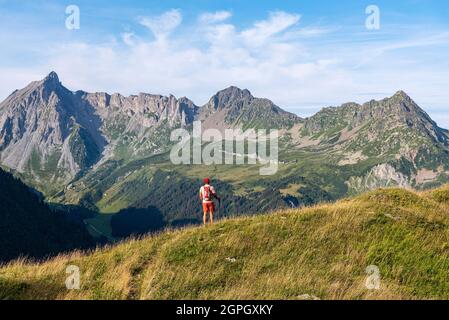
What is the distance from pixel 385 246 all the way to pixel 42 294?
14370 millimetres

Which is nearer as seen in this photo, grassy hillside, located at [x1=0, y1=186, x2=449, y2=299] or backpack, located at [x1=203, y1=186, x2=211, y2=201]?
grassy hillside, located at [x1=0, y1=186, x2=449, y2=299]

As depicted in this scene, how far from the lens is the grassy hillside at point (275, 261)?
1503 cm

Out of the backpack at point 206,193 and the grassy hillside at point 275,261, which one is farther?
the backpack at point 206,193

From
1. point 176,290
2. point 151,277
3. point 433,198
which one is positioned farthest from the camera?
point 433,198

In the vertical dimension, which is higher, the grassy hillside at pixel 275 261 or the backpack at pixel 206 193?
the backpack at pixel 206 193

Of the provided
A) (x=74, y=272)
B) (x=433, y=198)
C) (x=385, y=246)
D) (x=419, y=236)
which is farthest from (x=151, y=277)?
(x=433, y=198)

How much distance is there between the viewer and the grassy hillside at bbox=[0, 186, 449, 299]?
1503 centimetres

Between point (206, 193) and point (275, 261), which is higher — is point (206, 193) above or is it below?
above

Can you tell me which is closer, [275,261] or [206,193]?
[275,261]

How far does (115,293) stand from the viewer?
1508 centimetres

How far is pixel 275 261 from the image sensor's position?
17562 mm

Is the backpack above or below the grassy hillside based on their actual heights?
above
